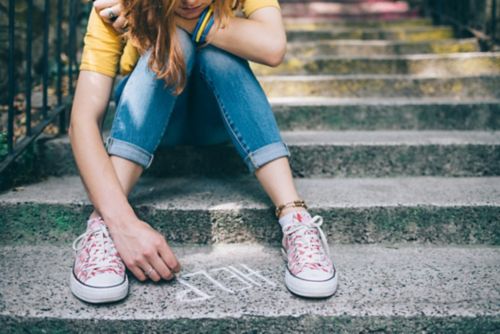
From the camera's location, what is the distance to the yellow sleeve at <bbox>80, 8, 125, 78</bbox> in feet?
5.18

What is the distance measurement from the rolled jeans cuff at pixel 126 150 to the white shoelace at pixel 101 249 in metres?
0.24

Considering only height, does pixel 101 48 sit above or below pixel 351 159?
above

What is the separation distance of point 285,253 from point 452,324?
524 mm

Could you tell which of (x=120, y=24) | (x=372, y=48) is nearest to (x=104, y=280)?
(x=120, y=24)

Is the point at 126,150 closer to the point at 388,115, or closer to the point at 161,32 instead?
the point at 161,32

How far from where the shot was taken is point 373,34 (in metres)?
3.79

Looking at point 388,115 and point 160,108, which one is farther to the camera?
point 388,115

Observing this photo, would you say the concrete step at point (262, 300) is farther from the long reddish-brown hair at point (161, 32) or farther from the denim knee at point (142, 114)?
the long reddish-brown hair at point (161, 32)

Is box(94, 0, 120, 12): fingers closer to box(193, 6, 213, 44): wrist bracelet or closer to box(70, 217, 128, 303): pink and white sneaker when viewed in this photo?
box(193, 6, 213, 44): wrist bracelet

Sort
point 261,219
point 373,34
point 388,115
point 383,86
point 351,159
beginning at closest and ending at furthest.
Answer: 1. point 261,219
2. point 351,159
3. point 388,115
4. point 383,86
5. point 373,34

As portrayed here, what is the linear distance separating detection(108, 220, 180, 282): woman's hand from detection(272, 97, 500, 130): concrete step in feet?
4.03

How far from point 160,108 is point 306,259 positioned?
66 cm

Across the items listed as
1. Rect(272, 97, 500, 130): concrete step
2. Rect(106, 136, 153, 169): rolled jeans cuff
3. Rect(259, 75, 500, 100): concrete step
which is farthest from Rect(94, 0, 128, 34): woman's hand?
Rect(259, 75, 500, 100): concrete step

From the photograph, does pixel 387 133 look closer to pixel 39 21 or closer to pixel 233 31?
pixel 233 31
